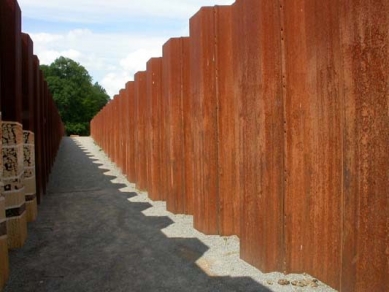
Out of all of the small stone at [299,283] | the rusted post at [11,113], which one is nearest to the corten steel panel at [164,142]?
the rusted post at [11,113]

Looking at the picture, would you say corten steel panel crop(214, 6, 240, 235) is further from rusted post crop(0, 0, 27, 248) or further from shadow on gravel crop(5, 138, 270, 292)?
rusted post crop(0, 0, 27, 248)

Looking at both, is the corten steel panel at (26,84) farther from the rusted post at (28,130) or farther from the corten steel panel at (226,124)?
the corten steel panel at (226,124)

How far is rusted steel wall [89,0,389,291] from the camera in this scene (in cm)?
317

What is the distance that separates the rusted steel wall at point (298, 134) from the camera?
317cm

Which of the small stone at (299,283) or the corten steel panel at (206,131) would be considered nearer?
the small stone at (299,283)

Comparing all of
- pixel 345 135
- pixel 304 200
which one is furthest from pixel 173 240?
pixel 345 135

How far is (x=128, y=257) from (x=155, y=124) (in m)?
4.92

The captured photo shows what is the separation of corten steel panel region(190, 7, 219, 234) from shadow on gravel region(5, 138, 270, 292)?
1.58 ft

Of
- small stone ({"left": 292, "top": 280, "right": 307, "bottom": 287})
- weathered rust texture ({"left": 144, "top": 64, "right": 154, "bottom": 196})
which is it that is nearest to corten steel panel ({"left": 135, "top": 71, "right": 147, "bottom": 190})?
weathered rust texture ({"left": 144, "top": 64, "right": 154, "bottom": 196})

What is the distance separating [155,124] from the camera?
9633 millimetres

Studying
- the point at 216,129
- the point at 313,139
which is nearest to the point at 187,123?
the point at 216,129

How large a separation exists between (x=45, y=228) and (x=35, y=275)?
91.2 inches

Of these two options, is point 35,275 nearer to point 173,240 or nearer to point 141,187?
point 173,240

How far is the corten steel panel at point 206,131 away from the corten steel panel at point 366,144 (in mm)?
2719
